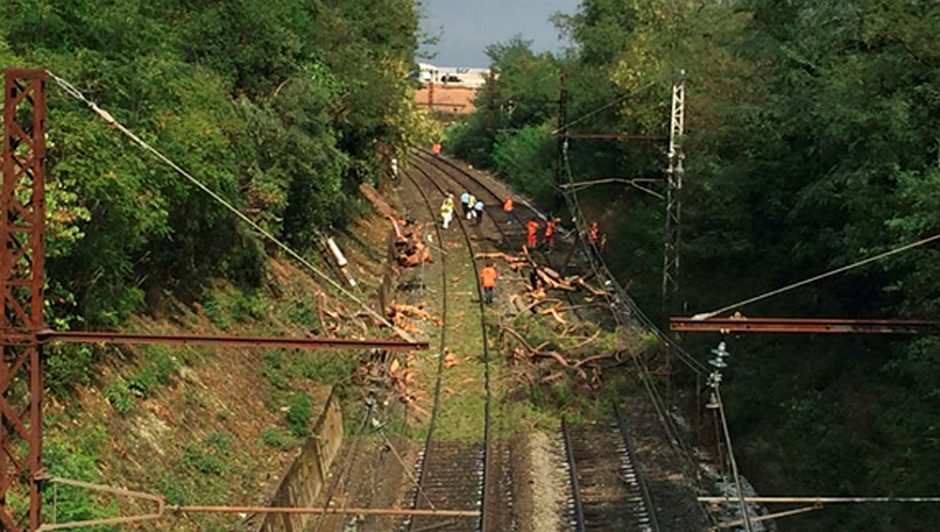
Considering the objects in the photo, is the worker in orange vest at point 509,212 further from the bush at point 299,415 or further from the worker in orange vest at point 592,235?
the bush at point 299,415

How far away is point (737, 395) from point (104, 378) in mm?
13622

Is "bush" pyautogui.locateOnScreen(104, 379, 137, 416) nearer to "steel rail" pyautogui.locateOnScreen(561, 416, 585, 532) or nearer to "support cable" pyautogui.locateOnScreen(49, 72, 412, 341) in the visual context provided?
"support cable" pyautogui.locateOnScreen(49, 72, 412, 341)

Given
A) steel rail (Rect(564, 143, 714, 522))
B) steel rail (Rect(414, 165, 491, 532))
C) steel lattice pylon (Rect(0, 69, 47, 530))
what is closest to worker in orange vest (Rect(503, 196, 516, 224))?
steel rail (Rect(414, 165, 491, 532))

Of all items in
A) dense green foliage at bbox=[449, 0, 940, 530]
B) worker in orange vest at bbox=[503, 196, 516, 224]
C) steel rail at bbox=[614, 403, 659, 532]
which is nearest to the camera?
dense green foliage at bbox=[449, 0, 940, 530]

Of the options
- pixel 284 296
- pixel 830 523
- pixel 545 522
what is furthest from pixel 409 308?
pixel 830 523

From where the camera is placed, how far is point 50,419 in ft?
53.2

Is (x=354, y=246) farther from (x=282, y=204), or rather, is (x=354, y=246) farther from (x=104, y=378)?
(x=104, y=378)

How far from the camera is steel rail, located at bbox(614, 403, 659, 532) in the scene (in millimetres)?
19328

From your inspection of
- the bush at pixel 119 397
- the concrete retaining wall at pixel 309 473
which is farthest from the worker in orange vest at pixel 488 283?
the bush at pixel 119 397

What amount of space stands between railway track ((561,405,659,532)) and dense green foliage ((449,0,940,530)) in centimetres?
262

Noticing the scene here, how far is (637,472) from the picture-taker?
21.8 m

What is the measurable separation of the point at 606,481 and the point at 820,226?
287 inches

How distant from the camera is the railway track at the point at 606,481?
1967 centimetres

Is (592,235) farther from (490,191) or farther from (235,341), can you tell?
(235,341)
